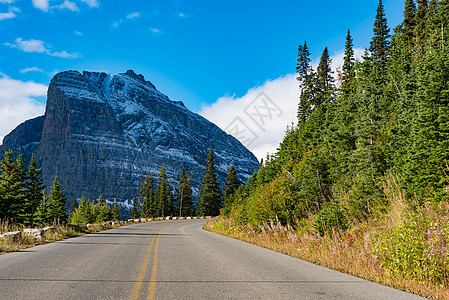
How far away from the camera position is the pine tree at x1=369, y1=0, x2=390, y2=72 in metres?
55.7

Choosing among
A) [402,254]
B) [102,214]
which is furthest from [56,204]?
[402,254]

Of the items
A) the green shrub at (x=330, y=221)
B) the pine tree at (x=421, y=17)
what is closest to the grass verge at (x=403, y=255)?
the green shrub at (x=330, y=221)

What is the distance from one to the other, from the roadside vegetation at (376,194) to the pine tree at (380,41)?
1023 cm

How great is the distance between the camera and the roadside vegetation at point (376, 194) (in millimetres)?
6254

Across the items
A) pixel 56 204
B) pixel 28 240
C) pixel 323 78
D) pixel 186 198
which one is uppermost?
pixel 323 78

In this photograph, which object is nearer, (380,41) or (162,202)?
→ (380,41)

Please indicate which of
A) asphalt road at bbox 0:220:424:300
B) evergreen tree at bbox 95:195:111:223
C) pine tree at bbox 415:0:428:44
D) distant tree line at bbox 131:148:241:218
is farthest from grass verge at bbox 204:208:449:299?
evergreen tree at bbox 95:195:111:223

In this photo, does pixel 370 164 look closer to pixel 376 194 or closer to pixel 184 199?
pixel 376 194

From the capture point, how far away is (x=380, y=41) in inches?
2269

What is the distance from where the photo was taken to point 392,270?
6.34 meters

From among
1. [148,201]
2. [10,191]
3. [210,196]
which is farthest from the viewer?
[148,201]

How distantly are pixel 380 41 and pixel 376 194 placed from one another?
50.5m

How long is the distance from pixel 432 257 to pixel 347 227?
17.2 ft

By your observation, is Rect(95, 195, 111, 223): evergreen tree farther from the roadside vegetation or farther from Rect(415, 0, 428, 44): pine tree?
Rect(415, 0, 428, 44): pine tree
